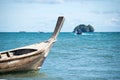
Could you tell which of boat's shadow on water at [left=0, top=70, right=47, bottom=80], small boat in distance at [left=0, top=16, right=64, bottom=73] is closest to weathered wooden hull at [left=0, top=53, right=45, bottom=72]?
small boat in distance at [left=0, top=16, right=64, bottom=73]

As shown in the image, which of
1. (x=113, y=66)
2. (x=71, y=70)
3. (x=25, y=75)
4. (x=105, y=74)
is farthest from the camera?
(x=113, y=66)

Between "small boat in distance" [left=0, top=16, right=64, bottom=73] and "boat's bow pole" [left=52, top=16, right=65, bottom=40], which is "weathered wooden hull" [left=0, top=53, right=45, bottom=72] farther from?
"boat's bow pole" [left=52, top=16, right=65, bottom=40]

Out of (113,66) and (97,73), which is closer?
(97,73)

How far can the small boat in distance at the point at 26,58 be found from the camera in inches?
741

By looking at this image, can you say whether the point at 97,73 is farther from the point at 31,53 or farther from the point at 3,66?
the point at 3,66

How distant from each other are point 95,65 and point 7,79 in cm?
861

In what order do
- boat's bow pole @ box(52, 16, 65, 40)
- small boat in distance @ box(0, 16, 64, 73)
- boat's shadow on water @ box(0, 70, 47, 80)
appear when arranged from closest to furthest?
small boat in distance @ box(0, 16, 64, 73) < boat's shadow on water @ box(0, 70, 47, 80) < boat's bow pole @ box(52, 16, 65, 40)

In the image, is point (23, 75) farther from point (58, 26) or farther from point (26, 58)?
point (58, 26)

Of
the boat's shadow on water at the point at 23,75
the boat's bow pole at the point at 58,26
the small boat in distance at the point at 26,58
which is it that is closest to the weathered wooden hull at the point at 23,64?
the small boat in distance at the point at 26,58

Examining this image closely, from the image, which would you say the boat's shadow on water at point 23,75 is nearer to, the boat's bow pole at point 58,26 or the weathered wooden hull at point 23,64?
the weathered wooden hull at point 23,64

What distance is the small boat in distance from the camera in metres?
18.8

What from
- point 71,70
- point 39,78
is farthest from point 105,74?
point 39,78

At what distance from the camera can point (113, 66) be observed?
25.6 meters

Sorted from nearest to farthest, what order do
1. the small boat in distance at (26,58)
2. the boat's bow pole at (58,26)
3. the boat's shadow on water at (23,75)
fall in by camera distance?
the small boat in distance at (26,58) → the boat's shadow on water at (23,75) → the boat's bow pole at (58,26)
